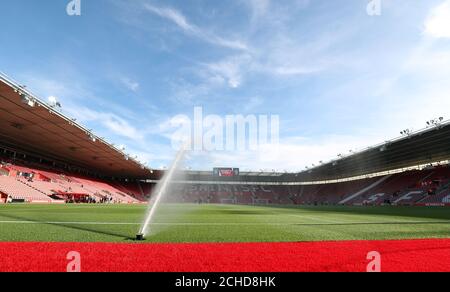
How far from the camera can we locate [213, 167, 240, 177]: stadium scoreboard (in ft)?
292

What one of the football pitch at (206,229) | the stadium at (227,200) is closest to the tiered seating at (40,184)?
the stadium at (227,200)

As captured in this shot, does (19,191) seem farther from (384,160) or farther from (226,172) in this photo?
(384,160)

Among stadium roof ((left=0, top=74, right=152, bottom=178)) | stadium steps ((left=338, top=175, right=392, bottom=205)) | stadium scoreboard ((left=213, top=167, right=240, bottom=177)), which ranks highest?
stadium roof ((left=0, top=74, right=152, bottom=178))

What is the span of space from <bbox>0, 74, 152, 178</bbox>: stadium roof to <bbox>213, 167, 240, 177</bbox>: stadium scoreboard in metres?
27.8

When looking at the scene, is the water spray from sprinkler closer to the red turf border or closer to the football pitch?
the football pitch

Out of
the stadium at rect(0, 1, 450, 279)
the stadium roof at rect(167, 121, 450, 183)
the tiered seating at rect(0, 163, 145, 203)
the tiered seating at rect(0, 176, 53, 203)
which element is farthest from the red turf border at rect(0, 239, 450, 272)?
the stadium roof at rect(167, 121, 450, 183)

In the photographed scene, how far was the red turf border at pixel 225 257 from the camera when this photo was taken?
5102mm

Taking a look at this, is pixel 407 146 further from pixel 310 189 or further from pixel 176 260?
pixel 176 260

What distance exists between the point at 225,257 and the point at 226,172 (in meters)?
83.4

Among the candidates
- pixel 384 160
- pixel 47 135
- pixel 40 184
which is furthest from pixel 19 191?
pixel 384 160

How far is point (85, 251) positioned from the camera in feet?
20.5
